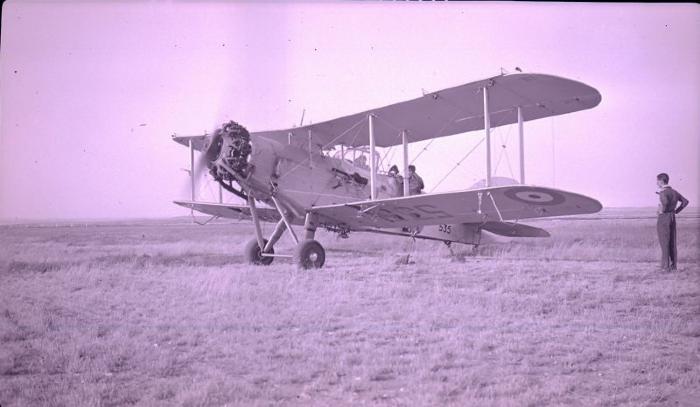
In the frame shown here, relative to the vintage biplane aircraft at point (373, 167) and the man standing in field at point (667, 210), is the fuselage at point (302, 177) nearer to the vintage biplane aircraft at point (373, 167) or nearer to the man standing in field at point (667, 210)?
the vintage biplane aircraft at point (373, 167)

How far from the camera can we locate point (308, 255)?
9328 mm

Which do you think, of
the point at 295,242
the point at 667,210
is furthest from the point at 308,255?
the point at 667,210

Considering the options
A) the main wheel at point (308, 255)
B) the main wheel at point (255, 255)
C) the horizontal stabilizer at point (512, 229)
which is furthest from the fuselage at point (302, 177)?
the horizontal stabilizer at point (512, 229)

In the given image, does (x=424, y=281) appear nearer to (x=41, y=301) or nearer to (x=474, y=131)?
(x=474, y=131)

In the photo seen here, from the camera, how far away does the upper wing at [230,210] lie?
12000 mm

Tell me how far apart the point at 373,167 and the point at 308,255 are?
2103 mm

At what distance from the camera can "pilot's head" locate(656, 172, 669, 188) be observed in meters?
8.07

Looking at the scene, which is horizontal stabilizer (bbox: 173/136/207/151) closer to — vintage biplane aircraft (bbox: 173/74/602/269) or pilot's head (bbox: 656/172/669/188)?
vintage biplane aircraft (bbox: 173/74/602/269)

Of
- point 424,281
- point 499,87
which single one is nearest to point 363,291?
point 424,281

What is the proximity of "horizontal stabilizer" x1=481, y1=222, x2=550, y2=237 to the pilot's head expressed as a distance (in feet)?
15.7

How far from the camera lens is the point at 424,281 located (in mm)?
8039

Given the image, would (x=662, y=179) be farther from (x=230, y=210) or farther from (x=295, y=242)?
(x=230, y=210)

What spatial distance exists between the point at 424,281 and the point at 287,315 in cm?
338

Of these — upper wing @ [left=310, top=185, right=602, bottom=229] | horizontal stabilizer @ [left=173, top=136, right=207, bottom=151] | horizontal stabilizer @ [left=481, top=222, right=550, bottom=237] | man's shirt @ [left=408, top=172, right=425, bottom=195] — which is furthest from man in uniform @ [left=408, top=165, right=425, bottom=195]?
horizontal stabilizer @ [left=173, top=136, right=207, bottom=151]
